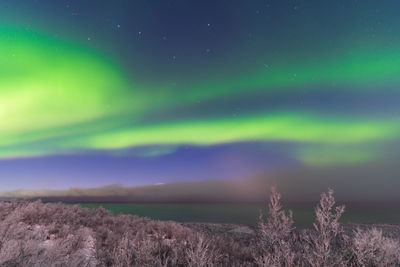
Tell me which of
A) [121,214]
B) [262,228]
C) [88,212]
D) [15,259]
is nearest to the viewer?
[15,259]

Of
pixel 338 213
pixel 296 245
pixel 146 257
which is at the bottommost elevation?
pixel 296 245

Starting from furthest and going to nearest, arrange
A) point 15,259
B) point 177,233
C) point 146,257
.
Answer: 1. point 177,233
2. point 146,257
3. point 15,259

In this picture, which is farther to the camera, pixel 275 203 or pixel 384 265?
pixel 275 203

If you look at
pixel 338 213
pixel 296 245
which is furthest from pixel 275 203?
pixel 296 245

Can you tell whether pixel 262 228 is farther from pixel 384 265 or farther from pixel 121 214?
pixel 121 214

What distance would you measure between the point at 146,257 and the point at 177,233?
18.6ft

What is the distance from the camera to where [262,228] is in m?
8.71

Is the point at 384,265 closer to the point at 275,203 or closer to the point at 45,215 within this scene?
the point at 275,203

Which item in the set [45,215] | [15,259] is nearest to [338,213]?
[15,259]

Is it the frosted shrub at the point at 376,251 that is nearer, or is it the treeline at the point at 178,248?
the treeline at the point at 178,248

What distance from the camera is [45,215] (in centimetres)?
1296

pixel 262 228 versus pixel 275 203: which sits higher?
pixel 275 203

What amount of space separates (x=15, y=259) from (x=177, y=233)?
24.2 feet

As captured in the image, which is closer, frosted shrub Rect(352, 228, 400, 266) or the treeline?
the treeline
